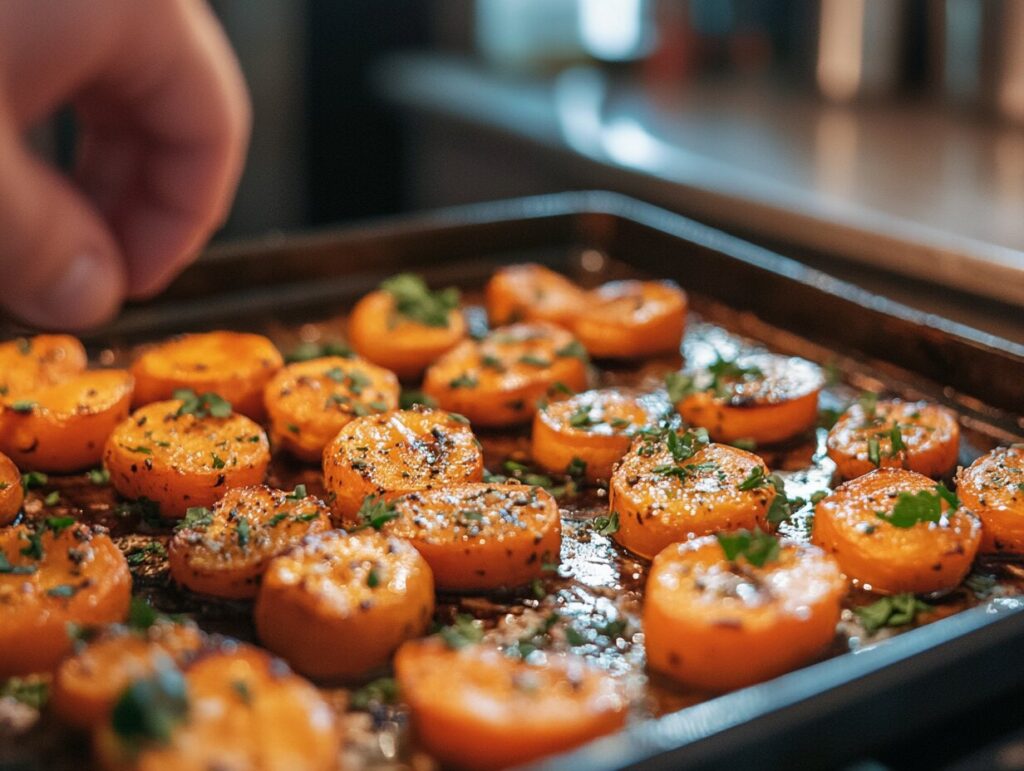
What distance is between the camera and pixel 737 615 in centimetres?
150

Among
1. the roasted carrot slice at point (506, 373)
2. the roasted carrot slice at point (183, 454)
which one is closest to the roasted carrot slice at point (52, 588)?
the roasted carrot slice at point (183, 454)

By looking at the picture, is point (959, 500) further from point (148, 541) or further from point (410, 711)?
point (148, 541)

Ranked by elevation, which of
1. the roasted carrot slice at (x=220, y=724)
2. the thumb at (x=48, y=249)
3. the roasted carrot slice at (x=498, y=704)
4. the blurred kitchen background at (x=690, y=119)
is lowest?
the blurred kitchen background at (x=690, y=119)

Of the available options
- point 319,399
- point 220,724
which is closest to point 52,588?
point 220,724

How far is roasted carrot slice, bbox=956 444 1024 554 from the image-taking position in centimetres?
180

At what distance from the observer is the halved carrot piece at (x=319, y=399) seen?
7.08ft

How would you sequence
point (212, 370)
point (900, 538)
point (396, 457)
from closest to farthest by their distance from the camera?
point (900, 538) → point (396, 457) → point (212, 370)

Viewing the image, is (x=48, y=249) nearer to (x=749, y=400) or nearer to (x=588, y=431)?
(x=588, y=431)

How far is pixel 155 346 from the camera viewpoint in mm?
2637

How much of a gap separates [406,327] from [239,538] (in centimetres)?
89

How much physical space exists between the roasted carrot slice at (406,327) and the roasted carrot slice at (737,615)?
1026 millimetres

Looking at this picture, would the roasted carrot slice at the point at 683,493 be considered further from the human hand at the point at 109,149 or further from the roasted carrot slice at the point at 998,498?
the human hand at the point at 109,149

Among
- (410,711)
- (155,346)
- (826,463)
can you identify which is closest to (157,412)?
(155,346)

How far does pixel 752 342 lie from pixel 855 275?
577 mm
